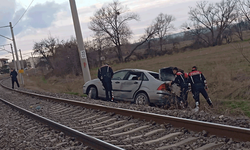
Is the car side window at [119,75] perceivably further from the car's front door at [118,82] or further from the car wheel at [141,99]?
the car wheel at [141,99]

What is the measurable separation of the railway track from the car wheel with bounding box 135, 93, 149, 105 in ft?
5.92

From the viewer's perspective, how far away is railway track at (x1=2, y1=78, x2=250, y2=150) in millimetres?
4508

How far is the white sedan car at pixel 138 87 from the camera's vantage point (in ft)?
30.0

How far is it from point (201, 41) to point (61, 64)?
4217 cm

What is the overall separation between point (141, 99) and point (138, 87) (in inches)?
18.2

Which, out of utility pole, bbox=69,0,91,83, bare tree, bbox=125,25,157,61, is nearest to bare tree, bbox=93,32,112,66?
bare tree, bbox=125,25,157,61

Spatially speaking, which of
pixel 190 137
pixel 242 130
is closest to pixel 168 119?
pixel 190 137

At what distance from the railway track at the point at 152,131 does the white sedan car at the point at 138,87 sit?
1.87m

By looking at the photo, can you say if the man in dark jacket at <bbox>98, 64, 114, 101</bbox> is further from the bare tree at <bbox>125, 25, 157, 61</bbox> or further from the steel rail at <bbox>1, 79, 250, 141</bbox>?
the bare tree at <bbox>125, 25, 157, 61</bbox>

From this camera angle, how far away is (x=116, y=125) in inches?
261

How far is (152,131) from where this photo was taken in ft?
18.4

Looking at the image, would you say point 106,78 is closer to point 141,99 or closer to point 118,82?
point 118,82

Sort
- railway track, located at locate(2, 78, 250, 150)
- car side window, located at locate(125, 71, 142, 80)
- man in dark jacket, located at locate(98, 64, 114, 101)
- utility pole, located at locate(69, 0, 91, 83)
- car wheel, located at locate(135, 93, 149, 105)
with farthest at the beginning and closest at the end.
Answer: utility pole, located at locate(69, 0, 91, 83), man in dark jacket, located at locate(98, 64, 114, 101), car side window, located at locate(125, 71, 142, 80), car wheel, located at locate(135, 93, 149, 105), railway track, located at locate(2, 78, 250, 150)

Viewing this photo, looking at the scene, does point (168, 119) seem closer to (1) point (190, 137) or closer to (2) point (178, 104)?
(1) point (190, 137)
